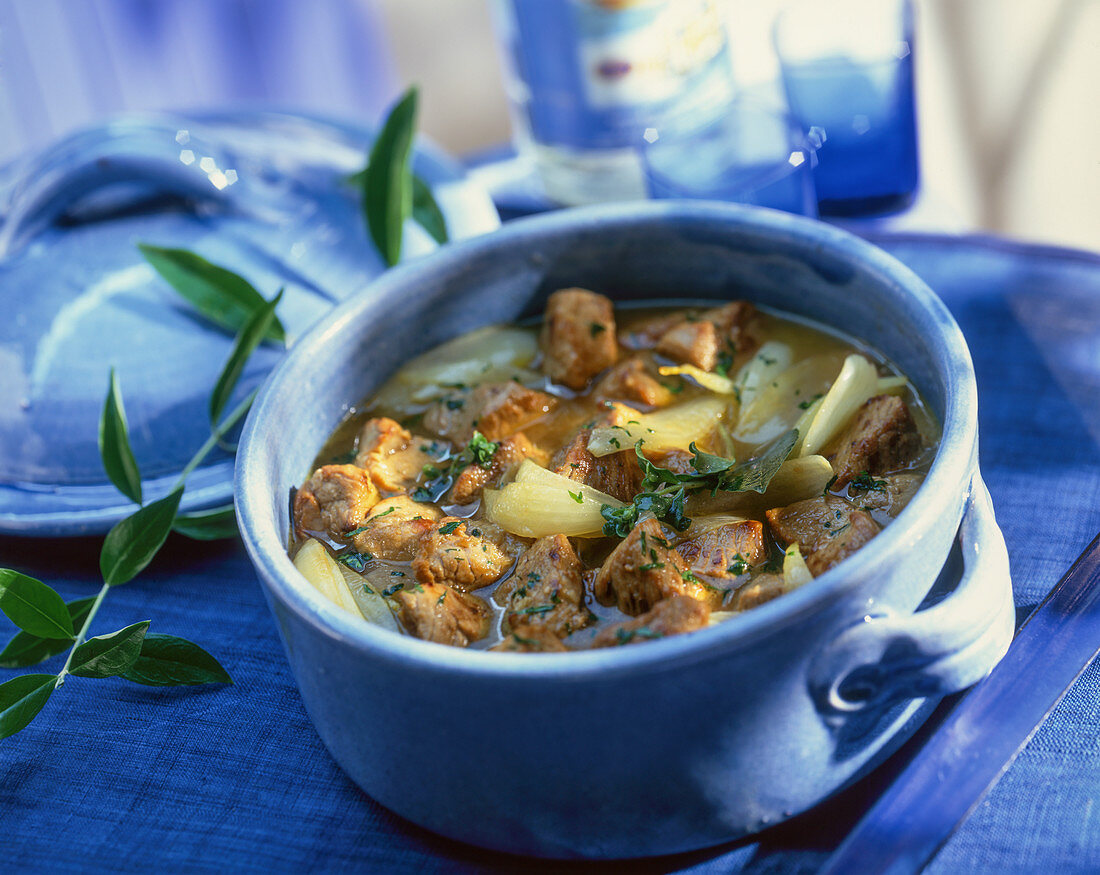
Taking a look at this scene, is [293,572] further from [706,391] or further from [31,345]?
[31,345]

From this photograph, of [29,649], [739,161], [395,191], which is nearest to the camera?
[29,649]

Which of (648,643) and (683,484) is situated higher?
(648,643)

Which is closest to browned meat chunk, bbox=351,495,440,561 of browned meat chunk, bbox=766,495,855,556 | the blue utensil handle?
browned meat chunk, bbox=766,495,855,556

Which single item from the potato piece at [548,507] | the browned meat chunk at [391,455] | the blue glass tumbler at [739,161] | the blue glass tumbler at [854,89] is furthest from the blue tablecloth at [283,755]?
the blue glass tumbler at [854,89]

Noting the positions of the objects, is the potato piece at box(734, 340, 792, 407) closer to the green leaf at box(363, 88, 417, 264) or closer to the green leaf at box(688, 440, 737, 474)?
the green leaf at box(688, 440, 737, 474)

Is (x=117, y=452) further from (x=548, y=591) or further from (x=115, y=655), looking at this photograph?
(x=548, y=591)

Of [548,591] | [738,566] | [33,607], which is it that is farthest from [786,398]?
[33,607]
